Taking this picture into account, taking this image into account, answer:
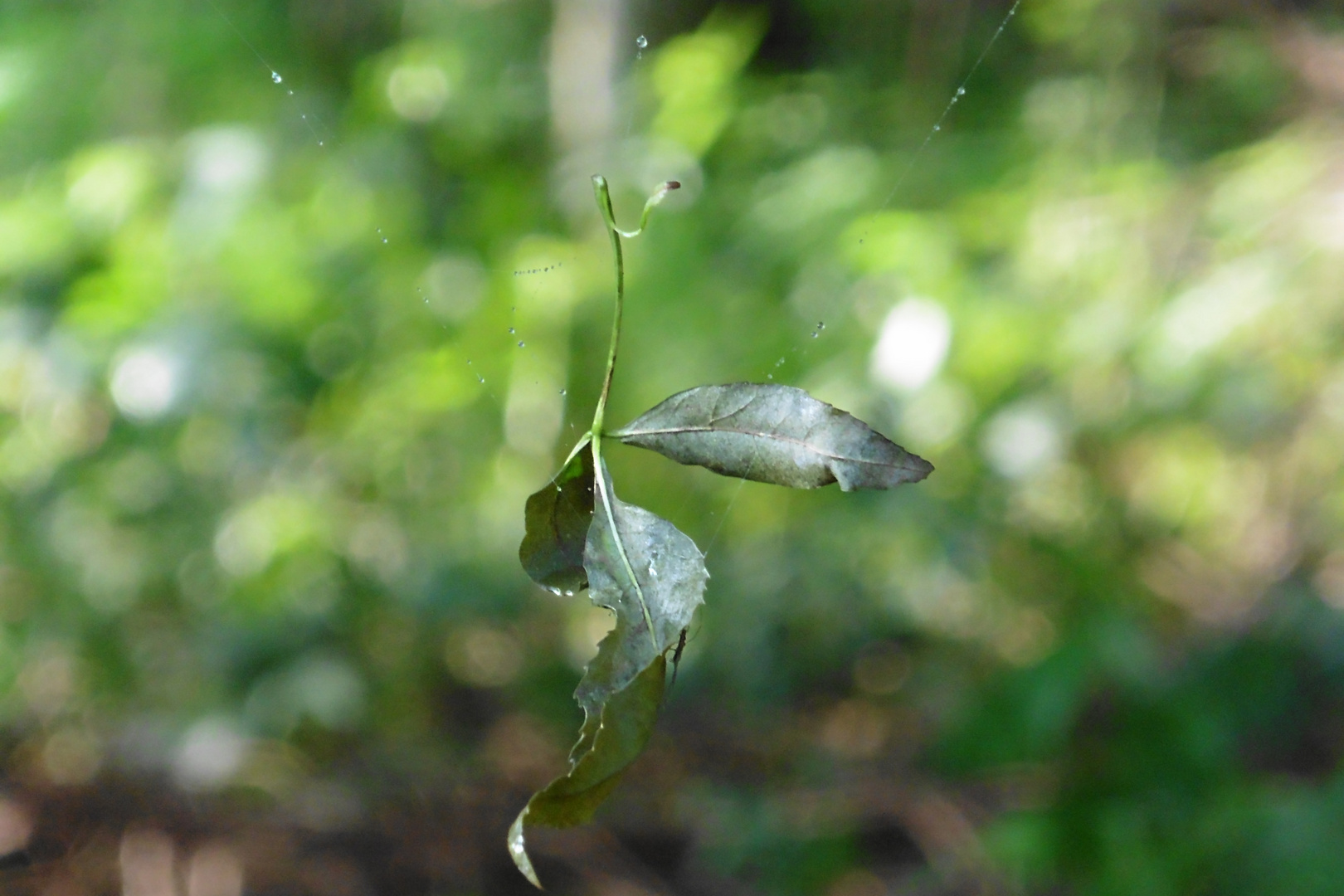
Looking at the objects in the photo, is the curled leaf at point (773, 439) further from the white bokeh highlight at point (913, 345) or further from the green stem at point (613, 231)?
the white bokeh highlight at point (913, 345)

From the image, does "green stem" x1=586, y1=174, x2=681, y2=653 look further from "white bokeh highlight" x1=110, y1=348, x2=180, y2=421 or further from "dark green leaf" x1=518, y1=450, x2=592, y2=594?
"white bokeh highlight" x1=110, y1=348, x2=180, y2=421

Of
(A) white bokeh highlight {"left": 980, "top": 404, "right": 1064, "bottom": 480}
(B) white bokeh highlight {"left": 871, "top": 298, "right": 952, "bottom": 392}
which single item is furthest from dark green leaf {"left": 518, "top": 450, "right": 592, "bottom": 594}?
(A) white bokeh highlight {"left": 980, "top": 404, "right": 1064, "bottom": 480}

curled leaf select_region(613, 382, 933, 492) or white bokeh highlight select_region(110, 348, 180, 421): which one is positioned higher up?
curled leaf select_region(613, 382, 933, 492)

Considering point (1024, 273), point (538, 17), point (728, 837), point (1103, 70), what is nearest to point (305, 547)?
point (728, 837)

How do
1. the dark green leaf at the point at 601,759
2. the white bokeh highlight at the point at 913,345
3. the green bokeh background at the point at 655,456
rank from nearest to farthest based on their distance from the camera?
1. the dark green leaf at the point at 601,759
2. the white bokeh highlight at the point at 913,345
3. the green bokeh background at the point at 655,456

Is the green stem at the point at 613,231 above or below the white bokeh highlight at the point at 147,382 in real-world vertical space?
above

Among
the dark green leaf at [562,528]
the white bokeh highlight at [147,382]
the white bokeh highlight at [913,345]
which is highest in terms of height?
the dark green leaf at [562,528]

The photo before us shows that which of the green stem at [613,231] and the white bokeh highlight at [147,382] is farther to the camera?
the white bokeh highlight at [147,382]

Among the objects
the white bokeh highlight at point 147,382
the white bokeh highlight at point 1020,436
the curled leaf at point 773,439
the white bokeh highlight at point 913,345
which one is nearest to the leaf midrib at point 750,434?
the curled leaf at point 773,439

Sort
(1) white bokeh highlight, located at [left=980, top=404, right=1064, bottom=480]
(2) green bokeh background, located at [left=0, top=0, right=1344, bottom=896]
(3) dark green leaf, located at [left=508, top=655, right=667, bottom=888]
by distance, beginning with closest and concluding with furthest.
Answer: (3) dark green leaf, located at [left=508, top=655, right=667, bottom=888], (2) green bokeh background, located at [left=0, top=0, right=1344, bottom=896], (1) white bokeh highlight, located at [left=980, top=404, right=1064, bottom=480]
